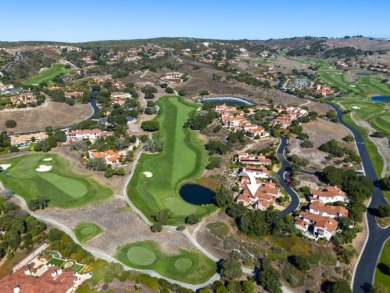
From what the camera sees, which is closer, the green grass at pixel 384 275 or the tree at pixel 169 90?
the green grass at pixel 384 275

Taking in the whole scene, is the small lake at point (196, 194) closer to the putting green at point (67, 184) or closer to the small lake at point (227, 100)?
the putting green at point (67, 184)

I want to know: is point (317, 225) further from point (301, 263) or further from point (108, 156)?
point (108, 156)

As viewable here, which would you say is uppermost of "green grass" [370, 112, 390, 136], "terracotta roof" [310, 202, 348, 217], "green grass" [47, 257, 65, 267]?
"terracotta roof" [310, 202, 348, 217]

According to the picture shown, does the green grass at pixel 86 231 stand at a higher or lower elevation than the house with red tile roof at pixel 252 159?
lower

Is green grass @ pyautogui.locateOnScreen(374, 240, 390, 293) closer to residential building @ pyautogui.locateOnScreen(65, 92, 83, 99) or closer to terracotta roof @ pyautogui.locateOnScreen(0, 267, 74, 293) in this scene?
terracotta roof @ pyautogui.locateOnScreen(0, 267, 74, 293)

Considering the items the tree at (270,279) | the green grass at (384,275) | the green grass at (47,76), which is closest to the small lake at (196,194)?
the tree at (270,279)

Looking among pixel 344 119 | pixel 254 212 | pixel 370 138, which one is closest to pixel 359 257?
pixel 254 212

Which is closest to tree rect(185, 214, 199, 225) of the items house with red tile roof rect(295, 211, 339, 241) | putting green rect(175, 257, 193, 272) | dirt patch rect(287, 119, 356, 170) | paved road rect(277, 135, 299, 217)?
putting green rect(175, 257, 193, 272)
